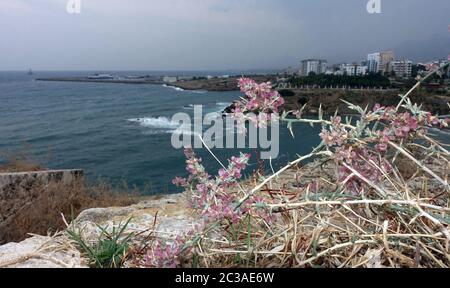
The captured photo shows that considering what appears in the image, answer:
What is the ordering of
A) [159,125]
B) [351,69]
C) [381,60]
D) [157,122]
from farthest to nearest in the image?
[351,69], [157,122], [159,125], [381,60]

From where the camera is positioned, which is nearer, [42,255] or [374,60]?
[42,255]

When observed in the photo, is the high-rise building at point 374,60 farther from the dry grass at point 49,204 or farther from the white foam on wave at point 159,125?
the dry grass at point 49,204

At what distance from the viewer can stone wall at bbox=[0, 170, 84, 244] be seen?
468 cm

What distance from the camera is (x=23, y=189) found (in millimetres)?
4984

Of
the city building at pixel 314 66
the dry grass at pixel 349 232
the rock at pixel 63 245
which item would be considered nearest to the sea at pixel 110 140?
the rock at pixel 63 245

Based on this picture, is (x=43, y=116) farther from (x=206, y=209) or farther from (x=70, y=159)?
(x=206, y=209)

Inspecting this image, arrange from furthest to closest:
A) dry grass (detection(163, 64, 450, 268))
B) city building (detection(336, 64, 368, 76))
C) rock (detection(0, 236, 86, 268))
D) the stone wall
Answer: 1. city building (detection(336, 64, 368, 76))
2. the stone wall
3. rock (detection(0, 236, 86, 268))
4. dry grass (detection(163, 64, 450, 268))

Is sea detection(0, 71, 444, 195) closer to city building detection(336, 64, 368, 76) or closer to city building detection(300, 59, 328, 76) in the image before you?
city building detection(300, 59, 328, 76)

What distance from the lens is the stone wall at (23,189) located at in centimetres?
468

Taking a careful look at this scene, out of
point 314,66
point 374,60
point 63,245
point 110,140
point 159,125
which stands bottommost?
point 110,140

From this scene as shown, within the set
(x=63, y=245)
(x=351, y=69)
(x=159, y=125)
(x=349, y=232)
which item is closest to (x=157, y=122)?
(x=159, y=125)

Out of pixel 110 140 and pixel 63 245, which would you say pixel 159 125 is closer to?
pixel 110 140

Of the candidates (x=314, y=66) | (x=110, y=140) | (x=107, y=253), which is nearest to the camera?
(x=107, y=253)

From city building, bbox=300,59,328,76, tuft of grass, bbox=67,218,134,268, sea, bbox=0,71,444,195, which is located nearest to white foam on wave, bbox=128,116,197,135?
sea, bbox=0,71,444,195
